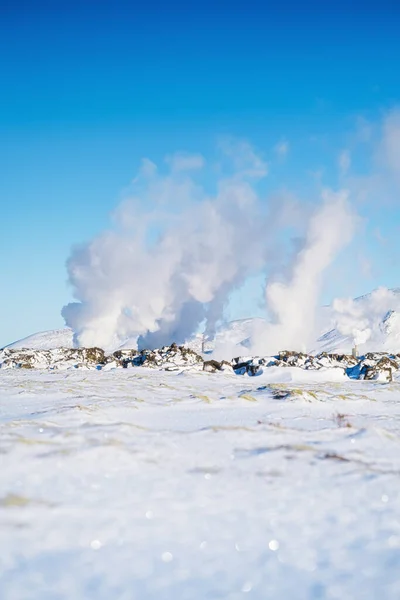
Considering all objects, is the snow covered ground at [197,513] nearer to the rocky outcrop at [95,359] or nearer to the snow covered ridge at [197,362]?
the snow covered ridge at [197,362]

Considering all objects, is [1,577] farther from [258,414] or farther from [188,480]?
[258,414]

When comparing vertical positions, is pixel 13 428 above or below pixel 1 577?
above

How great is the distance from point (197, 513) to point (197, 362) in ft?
139

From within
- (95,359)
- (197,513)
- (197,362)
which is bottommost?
(197,513)

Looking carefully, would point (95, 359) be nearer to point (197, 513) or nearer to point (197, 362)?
point (197, 362)

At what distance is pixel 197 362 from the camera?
46.5 m

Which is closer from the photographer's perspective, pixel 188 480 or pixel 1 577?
pixel 1 577

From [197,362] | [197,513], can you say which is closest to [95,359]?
[197,362]

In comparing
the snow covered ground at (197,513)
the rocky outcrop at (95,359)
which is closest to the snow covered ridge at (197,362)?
the rocky outcrop at (95,359)

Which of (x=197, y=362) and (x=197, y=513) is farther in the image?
(x=197, y=362)

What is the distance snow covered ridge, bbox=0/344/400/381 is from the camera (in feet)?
117

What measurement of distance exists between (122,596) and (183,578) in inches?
18.1

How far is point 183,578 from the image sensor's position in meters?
3.20

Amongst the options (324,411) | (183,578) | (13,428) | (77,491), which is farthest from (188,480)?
(324,411)
